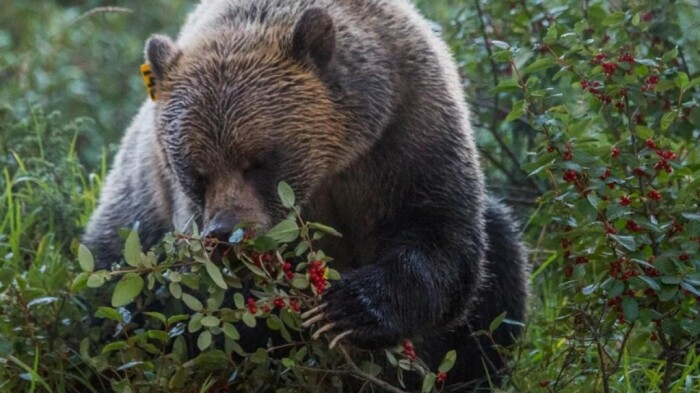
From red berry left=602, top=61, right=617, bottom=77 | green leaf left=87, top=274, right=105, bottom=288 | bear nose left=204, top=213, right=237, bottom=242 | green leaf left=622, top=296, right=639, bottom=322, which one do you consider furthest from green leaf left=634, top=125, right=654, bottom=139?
green leaf left=87, top=274, right=105, bottom=288

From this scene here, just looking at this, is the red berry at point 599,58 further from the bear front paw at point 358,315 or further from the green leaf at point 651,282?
the bear front paw at point 358,315

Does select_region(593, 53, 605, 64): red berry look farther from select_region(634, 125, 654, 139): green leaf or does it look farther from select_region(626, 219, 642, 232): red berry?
select_region(626, 219, 642, 232): red berry

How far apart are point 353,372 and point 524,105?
1156 millimetres

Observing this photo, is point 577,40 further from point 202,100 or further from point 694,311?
point 202,100

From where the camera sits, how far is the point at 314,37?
5.12 m

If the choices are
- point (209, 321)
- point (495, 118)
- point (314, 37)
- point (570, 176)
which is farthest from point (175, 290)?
point (495, 118)

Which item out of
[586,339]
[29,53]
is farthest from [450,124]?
[29,53]

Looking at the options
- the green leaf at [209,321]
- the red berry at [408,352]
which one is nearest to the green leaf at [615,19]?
the red berry at [408,352]

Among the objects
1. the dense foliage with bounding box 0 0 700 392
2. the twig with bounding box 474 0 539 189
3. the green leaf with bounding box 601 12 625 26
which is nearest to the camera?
the dense foliage with bounding box 0 0 700 392

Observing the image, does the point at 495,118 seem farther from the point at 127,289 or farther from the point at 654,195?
the point at 127,289

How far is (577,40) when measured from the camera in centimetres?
500

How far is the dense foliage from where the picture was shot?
178 inches

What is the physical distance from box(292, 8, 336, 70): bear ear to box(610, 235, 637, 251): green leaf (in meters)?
1.34

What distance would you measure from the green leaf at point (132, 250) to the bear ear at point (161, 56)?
1.16 metres
